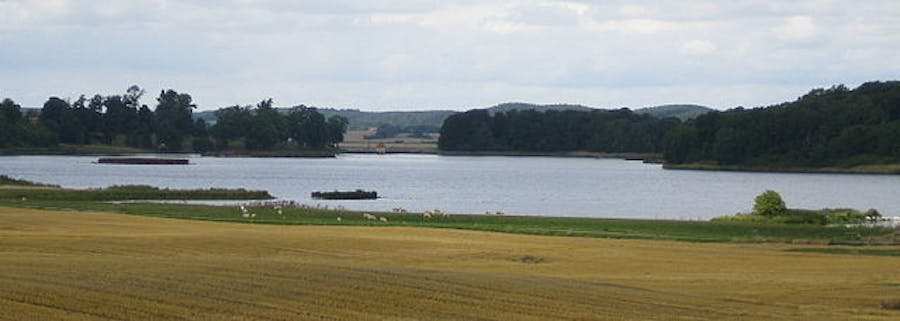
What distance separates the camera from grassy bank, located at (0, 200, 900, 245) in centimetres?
5084

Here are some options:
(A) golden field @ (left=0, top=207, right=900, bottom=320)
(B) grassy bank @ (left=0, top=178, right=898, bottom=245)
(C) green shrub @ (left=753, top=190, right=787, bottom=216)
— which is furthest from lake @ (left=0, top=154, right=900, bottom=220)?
(A) golden field @ (left=0, top=207, right=900, bottom=320)

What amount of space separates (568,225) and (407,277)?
2826cm

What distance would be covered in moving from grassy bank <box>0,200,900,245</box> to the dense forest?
12029cm

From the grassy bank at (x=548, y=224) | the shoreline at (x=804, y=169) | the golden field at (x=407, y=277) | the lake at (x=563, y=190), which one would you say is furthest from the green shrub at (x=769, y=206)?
the shoreline at (x=804, y=169)

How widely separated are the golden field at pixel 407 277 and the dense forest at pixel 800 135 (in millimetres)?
133945

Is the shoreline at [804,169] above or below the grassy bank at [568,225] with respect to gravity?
above

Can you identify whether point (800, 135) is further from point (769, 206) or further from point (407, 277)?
point (407, 277)

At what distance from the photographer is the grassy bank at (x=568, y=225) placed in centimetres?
5084

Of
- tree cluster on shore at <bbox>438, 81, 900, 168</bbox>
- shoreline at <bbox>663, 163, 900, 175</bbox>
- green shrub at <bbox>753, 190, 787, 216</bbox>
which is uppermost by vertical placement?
tree cluster on shore at <bbox>438, 81, 900, 168</bbox>

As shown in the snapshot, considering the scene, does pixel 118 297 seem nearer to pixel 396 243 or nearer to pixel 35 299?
pixel 35 299

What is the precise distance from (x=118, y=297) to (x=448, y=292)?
242 inches

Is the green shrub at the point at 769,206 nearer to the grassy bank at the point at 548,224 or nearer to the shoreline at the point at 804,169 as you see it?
the grassy bank at the point at 548,224

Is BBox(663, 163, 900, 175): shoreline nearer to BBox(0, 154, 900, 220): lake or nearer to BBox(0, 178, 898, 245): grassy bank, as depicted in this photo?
BBox(0, 154, 900, 220): lake

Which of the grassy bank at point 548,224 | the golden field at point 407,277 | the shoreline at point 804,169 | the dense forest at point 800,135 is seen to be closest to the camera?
the golden field at point 407,277
